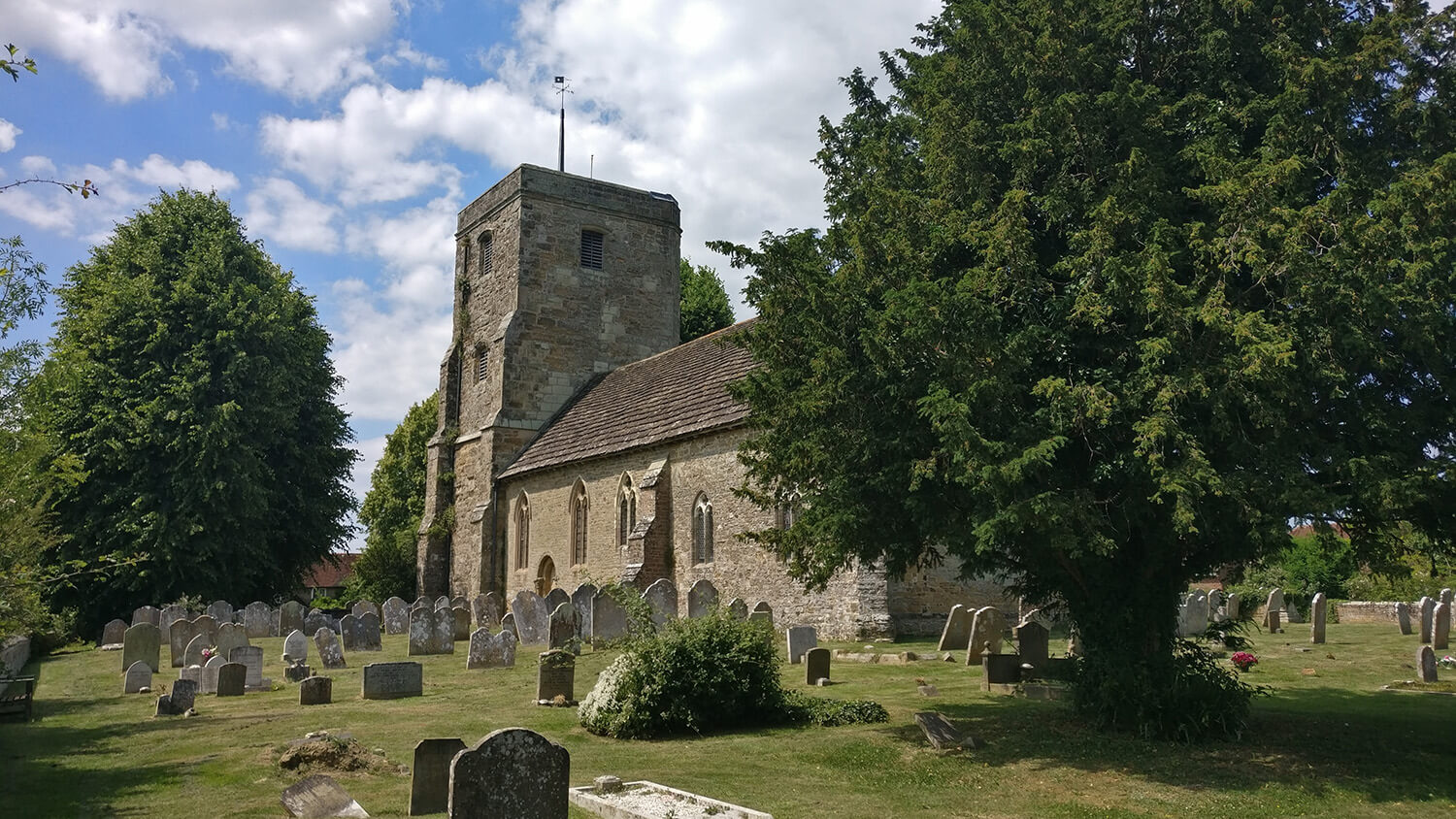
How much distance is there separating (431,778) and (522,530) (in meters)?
24.3

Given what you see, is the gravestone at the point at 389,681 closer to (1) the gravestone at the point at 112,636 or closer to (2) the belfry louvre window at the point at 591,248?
(1) the gravestone at the point at 112,636

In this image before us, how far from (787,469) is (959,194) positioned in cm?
343

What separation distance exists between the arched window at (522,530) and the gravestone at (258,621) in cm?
760

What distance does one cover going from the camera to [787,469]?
430 inches

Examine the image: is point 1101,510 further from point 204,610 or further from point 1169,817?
point 204,610

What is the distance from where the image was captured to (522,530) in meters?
31.0

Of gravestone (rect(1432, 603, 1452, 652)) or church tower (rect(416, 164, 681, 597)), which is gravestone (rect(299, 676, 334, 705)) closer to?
gravestone (rect(1432, 603, 1452, 652))

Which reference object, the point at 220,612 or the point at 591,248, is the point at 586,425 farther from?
the point at 220,612

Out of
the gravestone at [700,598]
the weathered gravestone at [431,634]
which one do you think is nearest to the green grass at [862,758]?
the weathered gravestone at [431,634]

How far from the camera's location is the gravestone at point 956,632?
16.9 metres

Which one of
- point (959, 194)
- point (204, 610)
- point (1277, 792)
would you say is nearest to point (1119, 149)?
point (959, 194)

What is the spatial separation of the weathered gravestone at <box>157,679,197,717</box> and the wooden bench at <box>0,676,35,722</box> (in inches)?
70.5

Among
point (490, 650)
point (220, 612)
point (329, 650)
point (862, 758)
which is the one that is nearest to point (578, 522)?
point (220, 612)

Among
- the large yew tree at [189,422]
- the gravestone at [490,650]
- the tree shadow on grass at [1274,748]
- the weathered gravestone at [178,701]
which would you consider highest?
the large yew tree at [189,422]
